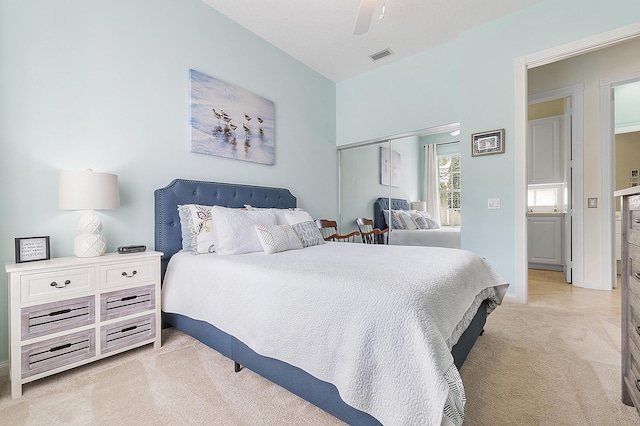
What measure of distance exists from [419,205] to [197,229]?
9.70ft

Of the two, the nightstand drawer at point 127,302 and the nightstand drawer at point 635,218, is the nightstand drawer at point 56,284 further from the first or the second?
the nightstand drawer at point 635,218

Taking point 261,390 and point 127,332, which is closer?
point 261,390

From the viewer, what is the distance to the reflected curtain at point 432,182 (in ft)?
12.4

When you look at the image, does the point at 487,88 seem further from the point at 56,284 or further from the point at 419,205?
the point at 56,284

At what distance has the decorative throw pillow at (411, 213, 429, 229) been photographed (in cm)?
389

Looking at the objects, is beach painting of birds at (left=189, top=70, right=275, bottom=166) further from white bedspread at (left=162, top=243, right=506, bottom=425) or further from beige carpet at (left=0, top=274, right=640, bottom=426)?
beige carpet at (left=0, top=274, right=640, bottom=426)

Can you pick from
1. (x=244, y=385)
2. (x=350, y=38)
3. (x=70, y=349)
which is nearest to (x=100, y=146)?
(x=70, y=349)

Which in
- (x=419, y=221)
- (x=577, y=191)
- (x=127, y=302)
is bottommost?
(x=127, y=302)

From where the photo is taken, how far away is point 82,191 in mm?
1805

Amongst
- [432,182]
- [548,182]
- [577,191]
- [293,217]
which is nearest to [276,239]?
[293,217]

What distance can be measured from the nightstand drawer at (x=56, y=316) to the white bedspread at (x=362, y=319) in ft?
2.17

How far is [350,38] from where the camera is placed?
3.33 m

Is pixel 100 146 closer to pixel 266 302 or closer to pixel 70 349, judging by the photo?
pixel 70 349

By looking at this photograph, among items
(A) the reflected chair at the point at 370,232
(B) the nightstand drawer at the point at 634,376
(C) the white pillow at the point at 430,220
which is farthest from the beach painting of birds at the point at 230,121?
(B) the nightstand drawer at the point at 634,376
